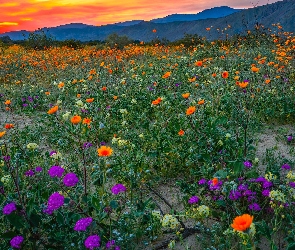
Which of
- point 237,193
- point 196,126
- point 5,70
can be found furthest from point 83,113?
point 5,70

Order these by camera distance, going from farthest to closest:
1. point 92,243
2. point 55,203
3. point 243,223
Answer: point 55,203 < point 92,243 < point 243,223

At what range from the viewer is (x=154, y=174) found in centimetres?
401

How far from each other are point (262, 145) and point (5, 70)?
34.1 ft

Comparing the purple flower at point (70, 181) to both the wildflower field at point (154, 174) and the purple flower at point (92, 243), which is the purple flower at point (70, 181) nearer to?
the wildflower field at point (154, 174)

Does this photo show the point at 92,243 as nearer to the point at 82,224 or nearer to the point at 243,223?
the point at 82,224

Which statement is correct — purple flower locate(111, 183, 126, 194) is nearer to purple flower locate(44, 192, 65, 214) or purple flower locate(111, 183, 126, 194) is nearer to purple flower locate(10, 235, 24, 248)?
purple flower locate(44, 192, 65, 214)

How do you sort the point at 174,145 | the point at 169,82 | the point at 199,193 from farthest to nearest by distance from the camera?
the point at 169,82 < the point at 174,145 < the point at 199,193

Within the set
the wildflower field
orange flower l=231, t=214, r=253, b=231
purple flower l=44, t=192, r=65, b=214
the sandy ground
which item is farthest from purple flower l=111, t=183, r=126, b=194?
orange flower l=231, t=214, r=253, b=231

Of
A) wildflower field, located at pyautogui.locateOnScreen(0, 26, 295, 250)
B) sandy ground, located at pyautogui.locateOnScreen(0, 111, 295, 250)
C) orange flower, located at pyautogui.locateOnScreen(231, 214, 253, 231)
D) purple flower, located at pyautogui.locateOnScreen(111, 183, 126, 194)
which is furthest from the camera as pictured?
sandy ground, located at pyautogui.locateOnScreen(0, 111, 295, 250)

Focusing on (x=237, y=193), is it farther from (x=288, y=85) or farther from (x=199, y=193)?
(x=288, y=85)

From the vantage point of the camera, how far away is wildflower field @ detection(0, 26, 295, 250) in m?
2.49

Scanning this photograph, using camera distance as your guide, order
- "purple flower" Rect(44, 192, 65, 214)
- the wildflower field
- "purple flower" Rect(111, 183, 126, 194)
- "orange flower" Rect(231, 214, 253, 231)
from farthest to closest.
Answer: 1. "purple flower" Rect(111, 183, 126, 194)
2. the wildflower field
3. "purple flower" Rect(44, 192, 65, 214)
4. "orange flower" Rect(231, 214, 253, 231)

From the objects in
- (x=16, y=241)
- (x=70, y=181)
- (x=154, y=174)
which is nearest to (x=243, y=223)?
(x=70, y=181)

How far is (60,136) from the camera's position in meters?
5.22
